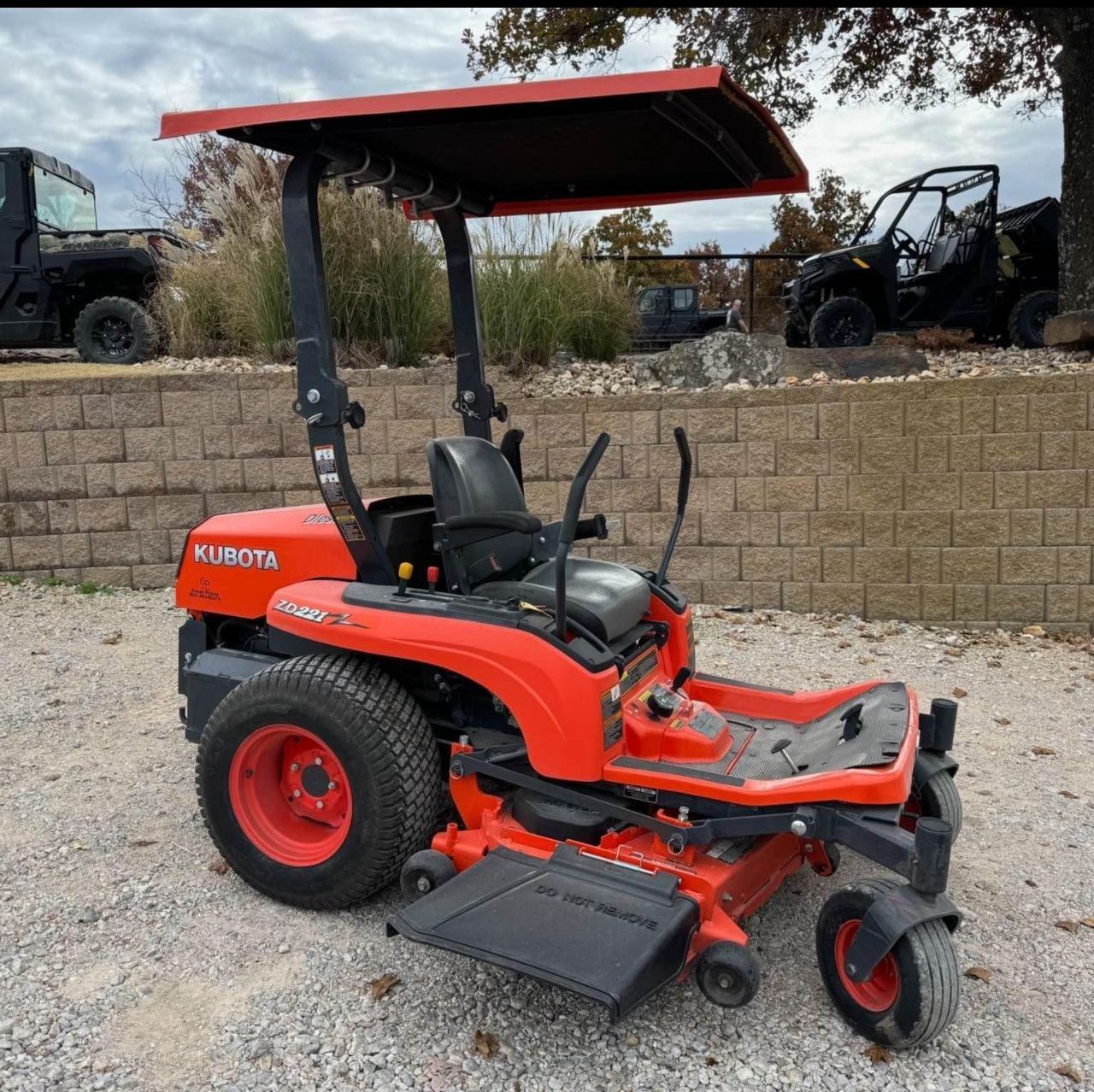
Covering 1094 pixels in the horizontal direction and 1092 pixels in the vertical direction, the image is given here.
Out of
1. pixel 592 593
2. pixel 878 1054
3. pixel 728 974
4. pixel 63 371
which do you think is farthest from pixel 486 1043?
pixel 63 371

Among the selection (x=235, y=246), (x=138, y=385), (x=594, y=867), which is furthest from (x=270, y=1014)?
(x=235, y=246)

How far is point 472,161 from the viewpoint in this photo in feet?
10.9

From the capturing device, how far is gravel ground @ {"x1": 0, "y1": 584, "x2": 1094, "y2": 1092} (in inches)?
93.1

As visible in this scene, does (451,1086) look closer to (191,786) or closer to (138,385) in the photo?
(191,786)

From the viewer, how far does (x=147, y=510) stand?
703 centimetres

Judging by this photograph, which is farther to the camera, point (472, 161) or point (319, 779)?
point (472, 161)

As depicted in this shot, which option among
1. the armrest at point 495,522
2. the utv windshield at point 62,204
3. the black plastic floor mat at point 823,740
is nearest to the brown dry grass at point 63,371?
the utv windshield at point 62,204

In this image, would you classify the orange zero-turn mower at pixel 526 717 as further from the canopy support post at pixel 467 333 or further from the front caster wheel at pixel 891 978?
the canopy support post at pixel 467 333

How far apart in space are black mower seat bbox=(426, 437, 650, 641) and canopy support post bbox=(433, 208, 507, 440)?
1.28 ft

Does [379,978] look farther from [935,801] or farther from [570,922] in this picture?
[935,801]

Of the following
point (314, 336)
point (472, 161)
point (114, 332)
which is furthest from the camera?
point (114, 332)

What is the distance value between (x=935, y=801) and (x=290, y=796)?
1990 mm

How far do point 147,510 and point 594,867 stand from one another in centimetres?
537

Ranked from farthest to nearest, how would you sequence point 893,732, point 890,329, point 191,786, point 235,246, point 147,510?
point 890,329
point 235,246
point 147,510
point 191,786
point 893,732
